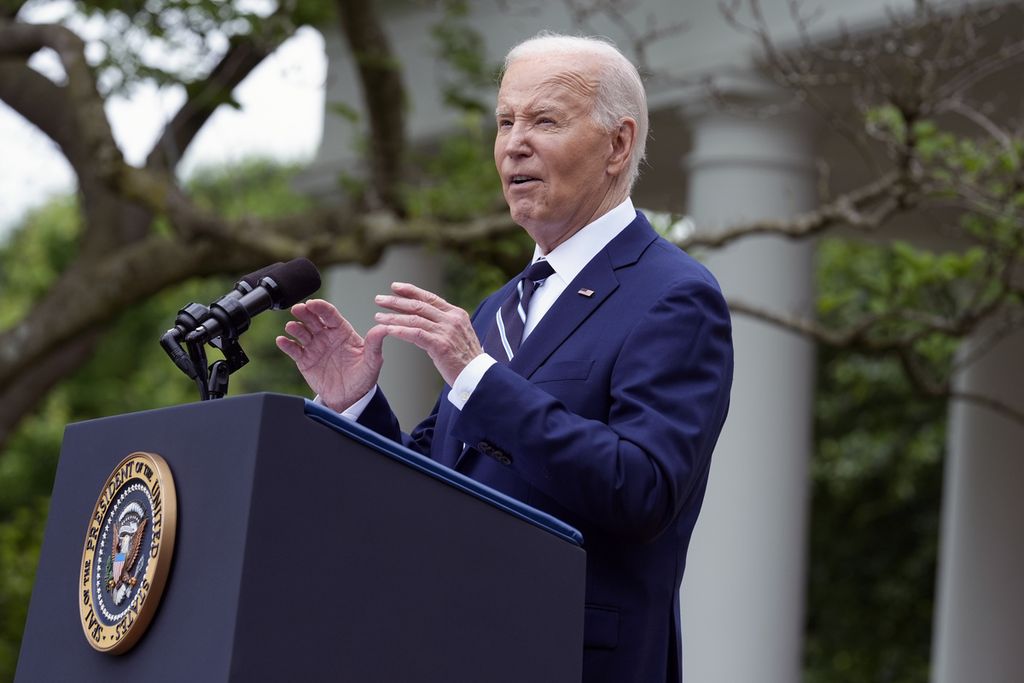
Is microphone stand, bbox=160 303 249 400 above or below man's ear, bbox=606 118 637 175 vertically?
below

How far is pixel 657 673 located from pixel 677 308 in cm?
54

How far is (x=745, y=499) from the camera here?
6398mm

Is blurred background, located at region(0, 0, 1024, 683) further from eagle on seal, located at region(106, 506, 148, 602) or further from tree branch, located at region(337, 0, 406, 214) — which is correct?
eagle on seal, located at region(106, 506, 148, 602)

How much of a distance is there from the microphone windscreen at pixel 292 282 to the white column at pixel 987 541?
7692 millimetres

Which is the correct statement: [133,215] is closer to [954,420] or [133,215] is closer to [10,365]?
[10,365]

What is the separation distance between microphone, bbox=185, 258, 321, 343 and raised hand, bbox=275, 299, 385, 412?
97 mm

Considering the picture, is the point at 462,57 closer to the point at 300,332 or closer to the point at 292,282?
the point at 300,332

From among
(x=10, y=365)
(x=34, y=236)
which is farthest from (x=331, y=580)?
(x=34, y=236)

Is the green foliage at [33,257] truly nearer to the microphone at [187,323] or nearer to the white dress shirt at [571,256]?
the white dress shirt at [571,256]

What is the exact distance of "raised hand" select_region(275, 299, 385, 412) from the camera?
228 cm

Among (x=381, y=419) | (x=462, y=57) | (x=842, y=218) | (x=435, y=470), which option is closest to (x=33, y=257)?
(x=462, y=57)

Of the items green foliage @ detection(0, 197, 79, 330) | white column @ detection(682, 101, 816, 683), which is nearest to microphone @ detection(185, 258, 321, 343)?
white column @ detection(682, 101, 816, 683)

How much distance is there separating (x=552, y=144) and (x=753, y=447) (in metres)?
4.24

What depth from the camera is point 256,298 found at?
2078 mm
